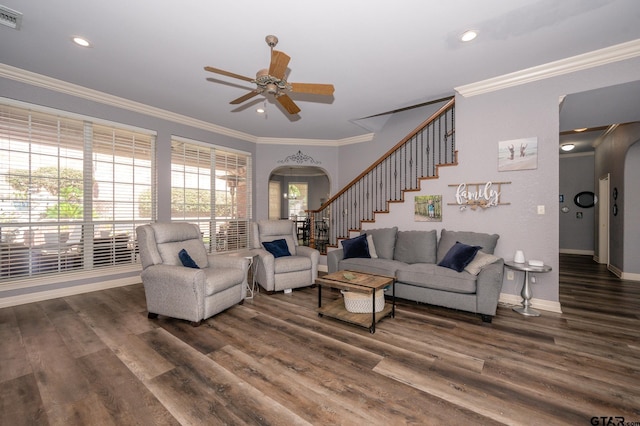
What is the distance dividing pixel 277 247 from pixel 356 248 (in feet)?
4.21

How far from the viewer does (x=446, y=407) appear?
174 cm

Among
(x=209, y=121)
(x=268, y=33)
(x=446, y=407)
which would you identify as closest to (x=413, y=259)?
(x=446, y=407)

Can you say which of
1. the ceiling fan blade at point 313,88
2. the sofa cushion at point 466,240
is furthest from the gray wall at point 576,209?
the ceiling fan blade at point 313,88

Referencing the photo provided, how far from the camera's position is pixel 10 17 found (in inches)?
97.2

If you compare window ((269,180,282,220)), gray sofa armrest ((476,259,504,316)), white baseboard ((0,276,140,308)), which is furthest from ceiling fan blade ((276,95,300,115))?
window ((269,180,282,220))

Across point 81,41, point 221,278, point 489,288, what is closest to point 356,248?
point 489,288

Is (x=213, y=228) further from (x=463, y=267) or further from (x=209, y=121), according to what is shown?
(x=463, y=267)

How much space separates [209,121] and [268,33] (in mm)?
3173

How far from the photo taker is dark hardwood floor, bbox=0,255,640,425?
1.70 m

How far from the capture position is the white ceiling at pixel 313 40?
236 centimetres

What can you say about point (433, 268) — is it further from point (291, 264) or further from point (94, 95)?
point (94, 95)

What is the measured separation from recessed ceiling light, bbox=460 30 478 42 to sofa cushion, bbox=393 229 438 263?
2.43 m

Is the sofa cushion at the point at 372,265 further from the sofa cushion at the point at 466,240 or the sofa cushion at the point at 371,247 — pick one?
the sofa cushion at the point at 466,240

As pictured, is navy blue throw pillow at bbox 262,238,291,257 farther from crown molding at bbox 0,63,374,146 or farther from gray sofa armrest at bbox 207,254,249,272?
crown molding at bbox 0,63,374,146
